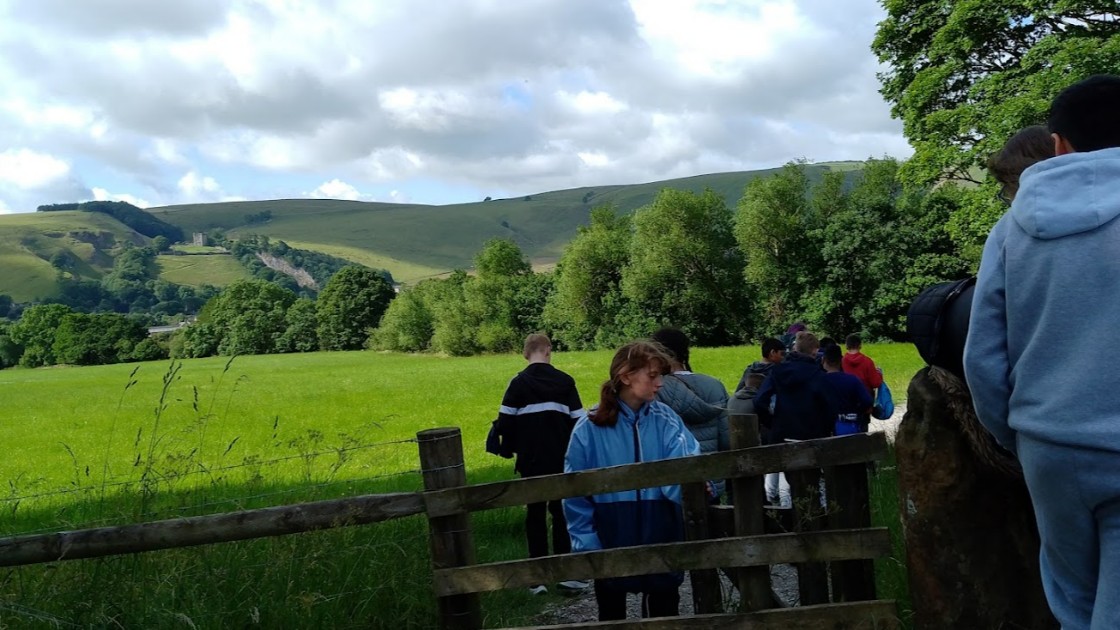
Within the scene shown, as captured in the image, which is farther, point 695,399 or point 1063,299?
point 695,399

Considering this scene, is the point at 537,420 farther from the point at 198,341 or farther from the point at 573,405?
the point at 198,341

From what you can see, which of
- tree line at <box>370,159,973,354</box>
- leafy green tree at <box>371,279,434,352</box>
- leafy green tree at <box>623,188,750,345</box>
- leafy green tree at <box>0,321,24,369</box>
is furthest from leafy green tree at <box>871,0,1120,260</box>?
leafy green tree at <box>0,321,24,369</box>

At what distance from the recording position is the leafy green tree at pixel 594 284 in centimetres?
6112

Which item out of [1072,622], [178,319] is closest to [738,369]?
[1072,622]

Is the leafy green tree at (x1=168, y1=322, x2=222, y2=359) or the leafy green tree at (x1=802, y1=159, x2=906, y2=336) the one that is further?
the leafy green tree at (x1=168, y1=322, x2=222, y2=359)

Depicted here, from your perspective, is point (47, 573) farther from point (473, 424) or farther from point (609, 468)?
point (473, 424)

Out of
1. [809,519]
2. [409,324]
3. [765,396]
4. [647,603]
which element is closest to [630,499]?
[647,603]

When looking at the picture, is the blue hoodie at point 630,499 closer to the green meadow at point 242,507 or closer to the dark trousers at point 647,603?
the dark trousers at point 647,603

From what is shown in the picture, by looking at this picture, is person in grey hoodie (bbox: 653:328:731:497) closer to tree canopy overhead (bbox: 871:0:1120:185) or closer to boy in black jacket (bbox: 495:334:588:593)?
boy in black jacket (bbox: 495:334:588:593)

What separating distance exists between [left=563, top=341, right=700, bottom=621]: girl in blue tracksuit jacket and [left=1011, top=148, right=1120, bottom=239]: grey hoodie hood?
97.6 inches

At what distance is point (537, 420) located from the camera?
7027 mm

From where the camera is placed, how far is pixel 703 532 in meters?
4.73

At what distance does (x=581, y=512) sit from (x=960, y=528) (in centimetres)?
187

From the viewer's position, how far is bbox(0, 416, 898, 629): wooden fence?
4.19 meters
